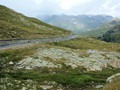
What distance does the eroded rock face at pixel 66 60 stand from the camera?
212 ft

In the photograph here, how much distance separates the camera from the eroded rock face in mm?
64625

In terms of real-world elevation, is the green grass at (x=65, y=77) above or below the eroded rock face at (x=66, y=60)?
below

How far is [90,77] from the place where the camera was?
61562 millimetres

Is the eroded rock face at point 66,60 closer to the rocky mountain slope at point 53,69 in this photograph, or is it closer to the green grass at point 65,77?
the rocky mountain slope at point 53,69

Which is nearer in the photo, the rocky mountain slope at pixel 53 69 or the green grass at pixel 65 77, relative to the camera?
the rocky mountain slope at pixel 53 69

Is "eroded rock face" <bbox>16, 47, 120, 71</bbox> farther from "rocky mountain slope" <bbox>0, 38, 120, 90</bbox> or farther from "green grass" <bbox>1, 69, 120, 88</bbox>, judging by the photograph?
"green grass" <bbox>1, 69, 120, 88</bbox>

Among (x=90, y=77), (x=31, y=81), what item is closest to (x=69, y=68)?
(x=90, y=77)

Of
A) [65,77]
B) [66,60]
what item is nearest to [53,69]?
[65,77]

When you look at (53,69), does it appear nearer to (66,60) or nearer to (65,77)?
(65,77)

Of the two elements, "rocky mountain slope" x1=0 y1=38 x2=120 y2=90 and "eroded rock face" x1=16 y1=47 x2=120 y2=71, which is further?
"eroded rock face" x1=16 y1=47 x2=120 y2=71

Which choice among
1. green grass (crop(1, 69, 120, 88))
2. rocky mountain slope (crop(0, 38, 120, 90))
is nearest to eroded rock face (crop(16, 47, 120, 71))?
rocky mountain slope (crop(0, 38, 120, 90))

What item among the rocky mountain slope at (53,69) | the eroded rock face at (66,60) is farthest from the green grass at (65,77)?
the eroded rock face at (66,60)

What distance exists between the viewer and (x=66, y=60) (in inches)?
2790

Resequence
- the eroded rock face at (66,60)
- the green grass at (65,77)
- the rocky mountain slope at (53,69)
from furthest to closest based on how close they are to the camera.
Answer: the eroded rock face at (66,60) < the green grass at (65,77) < the rocky mountain slope at (53,69)
